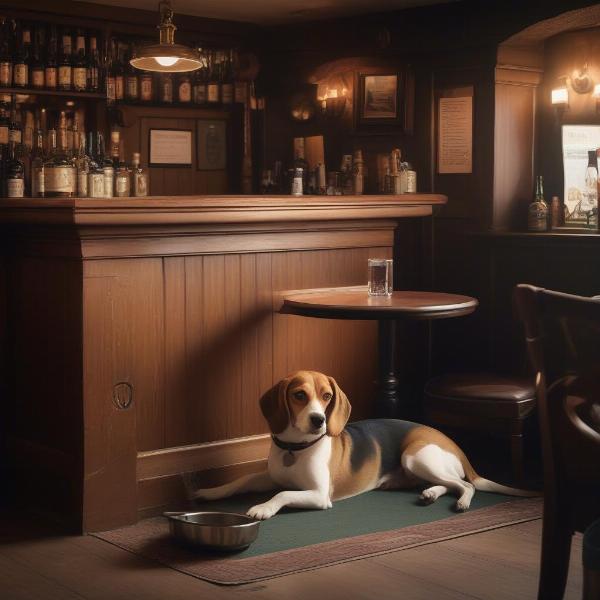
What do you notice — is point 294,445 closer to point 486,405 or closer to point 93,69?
point 486,405

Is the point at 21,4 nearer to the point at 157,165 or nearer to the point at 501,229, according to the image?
the point at 157,165

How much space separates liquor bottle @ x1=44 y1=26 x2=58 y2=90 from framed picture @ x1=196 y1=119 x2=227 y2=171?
1.05 m

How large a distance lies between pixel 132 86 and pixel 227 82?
70 cm

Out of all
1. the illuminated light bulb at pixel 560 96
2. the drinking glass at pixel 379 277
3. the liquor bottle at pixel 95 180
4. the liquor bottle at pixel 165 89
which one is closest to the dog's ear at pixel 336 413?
the drinking glass at pixel 379 277

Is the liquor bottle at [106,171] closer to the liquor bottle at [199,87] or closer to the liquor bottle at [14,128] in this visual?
the liquor bottle at [14,128]

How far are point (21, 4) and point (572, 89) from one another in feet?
10.3

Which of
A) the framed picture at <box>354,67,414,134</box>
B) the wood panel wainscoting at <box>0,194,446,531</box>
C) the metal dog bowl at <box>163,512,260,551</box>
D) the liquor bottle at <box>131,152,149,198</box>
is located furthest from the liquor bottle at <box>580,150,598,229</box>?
the metal dog bowl at <box>163,512,260,551</box>

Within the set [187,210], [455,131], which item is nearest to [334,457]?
[187,210]

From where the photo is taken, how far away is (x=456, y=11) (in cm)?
616

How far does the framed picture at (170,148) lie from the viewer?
718 centimetres

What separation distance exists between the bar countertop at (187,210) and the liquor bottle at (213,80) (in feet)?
8.09

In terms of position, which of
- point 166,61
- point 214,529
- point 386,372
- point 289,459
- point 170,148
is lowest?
point 214,529

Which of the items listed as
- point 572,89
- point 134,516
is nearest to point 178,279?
point 134,516

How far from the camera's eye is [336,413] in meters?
4.44
